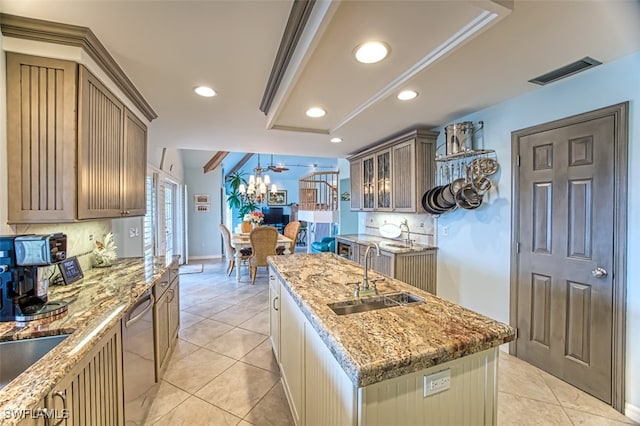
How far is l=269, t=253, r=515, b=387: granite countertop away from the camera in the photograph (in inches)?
37.5

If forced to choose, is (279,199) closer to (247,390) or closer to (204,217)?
(204,217)

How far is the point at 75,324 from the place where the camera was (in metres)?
1.28

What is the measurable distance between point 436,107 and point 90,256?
336 centimetres

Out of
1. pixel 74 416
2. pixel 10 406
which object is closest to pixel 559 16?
pixel 10 406

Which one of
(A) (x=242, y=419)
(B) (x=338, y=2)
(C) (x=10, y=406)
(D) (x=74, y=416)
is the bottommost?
(A) (x=242, y=419)

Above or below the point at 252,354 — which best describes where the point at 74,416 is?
above

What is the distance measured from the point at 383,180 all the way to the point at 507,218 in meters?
1.66

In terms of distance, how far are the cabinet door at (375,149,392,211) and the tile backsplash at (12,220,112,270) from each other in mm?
3205

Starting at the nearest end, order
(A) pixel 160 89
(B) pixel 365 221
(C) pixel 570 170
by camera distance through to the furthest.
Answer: (C) pixel 570 170
(A) pixel 160 89
(B) pixel 365 221

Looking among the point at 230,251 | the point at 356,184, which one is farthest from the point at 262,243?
the point at 356,184

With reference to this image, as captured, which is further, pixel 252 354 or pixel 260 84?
pixel 252 354

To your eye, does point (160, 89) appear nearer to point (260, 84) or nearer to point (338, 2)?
point (260, 84)

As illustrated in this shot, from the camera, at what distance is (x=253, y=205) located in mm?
8750

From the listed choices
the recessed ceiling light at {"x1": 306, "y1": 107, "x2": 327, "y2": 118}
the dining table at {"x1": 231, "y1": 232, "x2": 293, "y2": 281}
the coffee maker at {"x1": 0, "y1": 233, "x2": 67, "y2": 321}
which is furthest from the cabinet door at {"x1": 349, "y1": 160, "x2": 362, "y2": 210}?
the coffee maker at {"x1": 0, "y1": 233, "x2": 67, "y2": 321}
